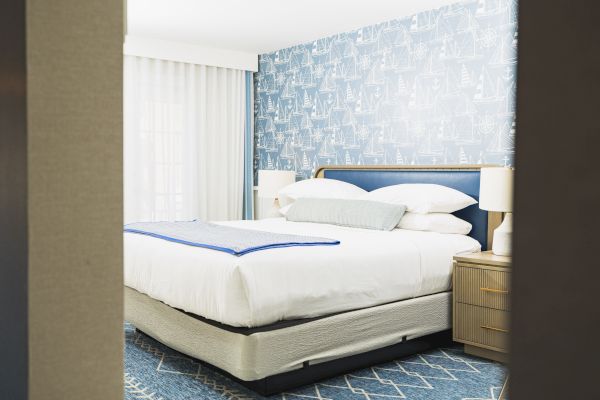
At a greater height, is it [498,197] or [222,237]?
[498,197]

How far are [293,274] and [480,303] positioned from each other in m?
1.28

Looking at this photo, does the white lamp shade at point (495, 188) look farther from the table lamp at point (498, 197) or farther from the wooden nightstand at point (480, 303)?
the wooden nightstand at point (480, 303)

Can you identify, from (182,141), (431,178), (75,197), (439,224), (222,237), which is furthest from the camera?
(182,141)

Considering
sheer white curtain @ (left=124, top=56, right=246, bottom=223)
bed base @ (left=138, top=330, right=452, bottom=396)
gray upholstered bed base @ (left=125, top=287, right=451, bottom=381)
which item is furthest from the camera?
sheer white curtain @ (left=124, top=56, right=246, bottom=223)

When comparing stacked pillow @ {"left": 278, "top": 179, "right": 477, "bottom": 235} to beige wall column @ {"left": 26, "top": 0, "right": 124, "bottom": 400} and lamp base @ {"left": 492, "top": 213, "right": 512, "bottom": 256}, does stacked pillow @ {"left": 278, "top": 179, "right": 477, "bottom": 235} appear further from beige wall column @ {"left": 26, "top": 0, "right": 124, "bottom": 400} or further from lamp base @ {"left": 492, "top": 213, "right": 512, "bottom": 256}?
beige wall column @ {"left": 26, "top": 0, "right": 124, "bottom": 400}

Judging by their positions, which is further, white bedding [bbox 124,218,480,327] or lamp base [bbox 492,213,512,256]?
lamp base [bbox 492,213,512,256]

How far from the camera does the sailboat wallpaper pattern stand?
4125 mm

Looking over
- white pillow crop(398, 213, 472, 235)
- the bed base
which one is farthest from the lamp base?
the bed base

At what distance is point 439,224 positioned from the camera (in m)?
3.87

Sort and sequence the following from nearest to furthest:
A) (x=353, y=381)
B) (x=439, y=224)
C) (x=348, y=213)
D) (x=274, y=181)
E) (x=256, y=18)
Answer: (x=353, y=381) < (x=439, y=224) < (x=348, y=213) < (x=256, y=18) < (x=274, y=181)

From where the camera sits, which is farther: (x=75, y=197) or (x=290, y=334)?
(x=290, y=334)

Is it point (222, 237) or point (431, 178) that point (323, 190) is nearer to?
point (431, 178)

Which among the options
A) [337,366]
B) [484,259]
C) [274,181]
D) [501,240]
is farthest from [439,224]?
[274,181]

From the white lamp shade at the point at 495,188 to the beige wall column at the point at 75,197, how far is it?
283 cm
